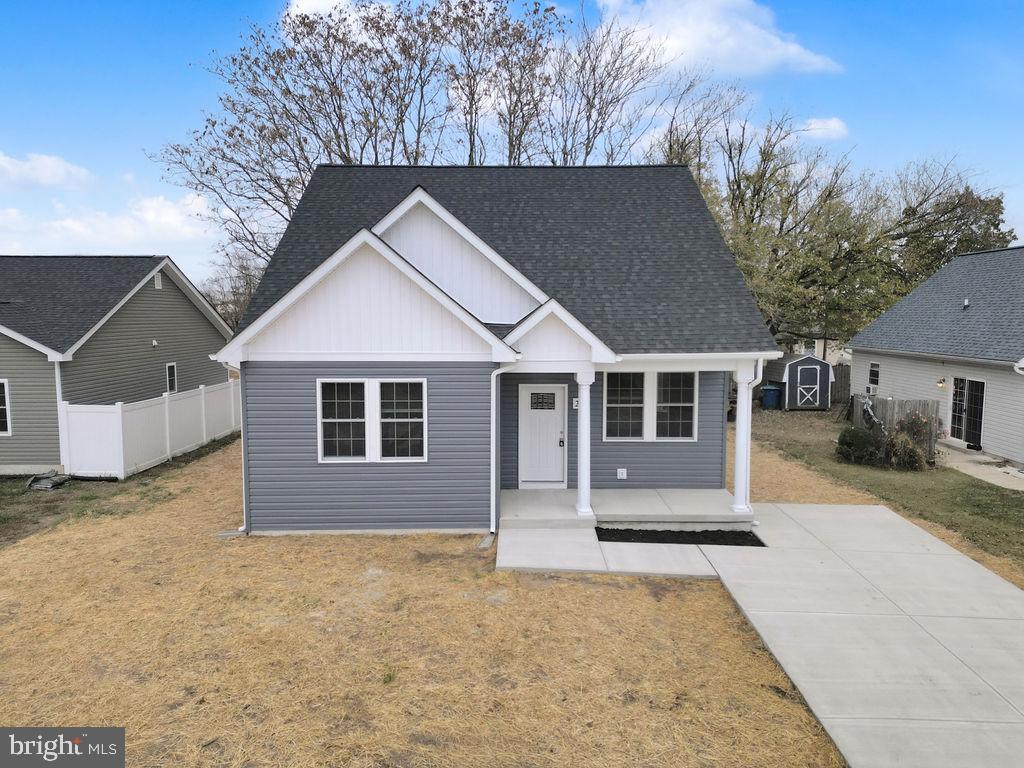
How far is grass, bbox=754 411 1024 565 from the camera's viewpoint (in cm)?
999

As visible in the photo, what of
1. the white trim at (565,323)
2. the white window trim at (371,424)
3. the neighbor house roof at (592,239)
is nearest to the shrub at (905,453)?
the neighbor house roof at (592,239)

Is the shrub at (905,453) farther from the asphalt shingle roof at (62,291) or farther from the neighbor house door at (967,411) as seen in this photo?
the asphalt shingle roof at (62,291)

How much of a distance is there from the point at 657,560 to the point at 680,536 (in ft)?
4.64

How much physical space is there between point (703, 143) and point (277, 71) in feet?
A: 64.6

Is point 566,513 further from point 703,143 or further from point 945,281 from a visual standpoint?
point 703,143

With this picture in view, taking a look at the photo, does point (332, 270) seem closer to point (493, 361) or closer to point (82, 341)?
point (493, 361)

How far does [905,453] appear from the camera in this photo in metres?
14.5

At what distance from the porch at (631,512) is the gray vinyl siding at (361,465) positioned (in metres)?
0.83

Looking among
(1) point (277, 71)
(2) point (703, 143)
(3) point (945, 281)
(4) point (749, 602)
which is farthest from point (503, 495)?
(2) point (703, 143)

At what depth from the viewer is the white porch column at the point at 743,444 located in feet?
33.2

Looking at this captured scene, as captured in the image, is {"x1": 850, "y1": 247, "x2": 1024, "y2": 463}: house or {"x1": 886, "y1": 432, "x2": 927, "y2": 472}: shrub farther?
{"x1": 850, "y1": 247, "x2": 1024, "y2": 463}: house

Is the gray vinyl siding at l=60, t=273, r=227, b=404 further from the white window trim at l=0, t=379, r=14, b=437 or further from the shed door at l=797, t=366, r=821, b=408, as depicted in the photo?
the shed door at l=797, t=366, r=821, b=408

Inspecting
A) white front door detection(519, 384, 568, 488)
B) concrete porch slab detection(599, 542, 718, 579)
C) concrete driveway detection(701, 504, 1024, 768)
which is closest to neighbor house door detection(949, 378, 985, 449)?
concrete driveway detection(701, 504, 1024, 768)

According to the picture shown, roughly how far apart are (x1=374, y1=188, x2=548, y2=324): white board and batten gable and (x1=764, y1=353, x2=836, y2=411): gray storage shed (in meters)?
16.9
